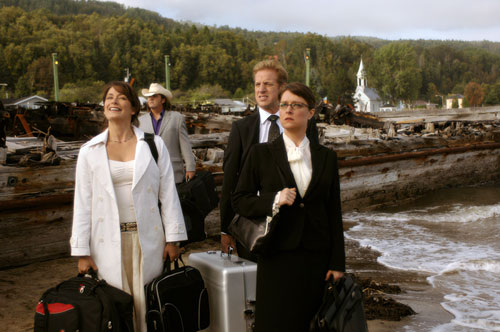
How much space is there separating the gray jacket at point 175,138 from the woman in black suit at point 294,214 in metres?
2.56

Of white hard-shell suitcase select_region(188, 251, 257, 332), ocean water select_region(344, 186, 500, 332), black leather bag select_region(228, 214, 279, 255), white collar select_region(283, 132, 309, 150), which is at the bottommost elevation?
ocean water select_region(344, 186, 500, 332)

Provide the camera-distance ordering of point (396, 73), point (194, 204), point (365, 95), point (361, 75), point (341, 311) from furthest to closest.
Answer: point (361, 75)
point (365, 95)
point (396, 73)
point (194, 204)
point (341, 311)

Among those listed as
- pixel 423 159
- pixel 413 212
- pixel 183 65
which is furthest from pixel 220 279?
pixel 183 65

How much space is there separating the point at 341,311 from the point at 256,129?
1.65 meters

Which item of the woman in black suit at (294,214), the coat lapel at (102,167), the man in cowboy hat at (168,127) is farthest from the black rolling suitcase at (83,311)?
the man in cowboy hat at (168,127)

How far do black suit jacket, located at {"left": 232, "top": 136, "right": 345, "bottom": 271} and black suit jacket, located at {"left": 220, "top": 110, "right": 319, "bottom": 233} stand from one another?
83cm

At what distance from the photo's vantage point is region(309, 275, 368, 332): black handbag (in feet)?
8.27

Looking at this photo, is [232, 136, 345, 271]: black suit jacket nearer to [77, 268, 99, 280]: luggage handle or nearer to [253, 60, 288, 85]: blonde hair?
[77, 268, 99, 280]: luggage handle

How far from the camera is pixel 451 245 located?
8.08m

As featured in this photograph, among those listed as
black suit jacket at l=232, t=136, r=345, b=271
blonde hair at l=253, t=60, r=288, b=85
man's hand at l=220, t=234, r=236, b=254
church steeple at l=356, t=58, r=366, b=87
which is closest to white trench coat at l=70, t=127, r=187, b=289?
black suit jacket at l=232, t=136, r=345, b=271

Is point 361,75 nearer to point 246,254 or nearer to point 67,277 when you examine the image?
point 67,277

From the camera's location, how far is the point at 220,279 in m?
3.23

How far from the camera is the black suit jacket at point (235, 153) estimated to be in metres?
3.69

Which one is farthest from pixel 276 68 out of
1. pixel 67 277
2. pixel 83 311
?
pixel 67 277
